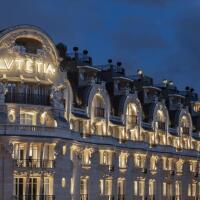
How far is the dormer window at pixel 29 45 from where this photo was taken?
74000 millimetres

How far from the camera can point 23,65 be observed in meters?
73.6

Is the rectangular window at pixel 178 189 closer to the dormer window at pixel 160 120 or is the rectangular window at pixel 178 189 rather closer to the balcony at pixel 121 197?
the dormer window at pixel 160 120

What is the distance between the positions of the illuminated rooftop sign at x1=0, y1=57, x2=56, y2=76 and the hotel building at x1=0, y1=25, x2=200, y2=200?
0.10 metres

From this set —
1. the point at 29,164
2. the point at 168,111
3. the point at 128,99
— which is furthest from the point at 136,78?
the point at 29,164

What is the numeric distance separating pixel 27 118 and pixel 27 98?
7.27 feet

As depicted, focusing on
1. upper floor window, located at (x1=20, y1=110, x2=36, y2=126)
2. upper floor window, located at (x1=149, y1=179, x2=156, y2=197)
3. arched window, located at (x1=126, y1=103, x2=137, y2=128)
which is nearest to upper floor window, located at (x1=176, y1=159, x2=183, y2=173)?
upper floor window, located at (x1=149, y1=179, x2=156, y2=197)

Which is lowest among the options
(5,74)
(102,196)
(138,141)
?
(102,196)

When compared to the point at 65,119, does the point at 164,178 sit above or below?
below

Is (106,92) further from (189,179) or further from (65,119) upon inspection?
(189,179)

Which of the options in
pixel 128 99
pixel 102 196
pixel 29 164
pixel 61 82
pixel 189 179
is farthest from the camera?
pixel 189 179

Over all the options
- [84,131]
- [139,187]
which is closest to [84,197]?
[84,131]

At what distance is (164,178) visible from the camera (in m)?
100

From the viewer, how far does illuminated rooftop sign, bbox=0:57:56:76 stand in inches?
2879

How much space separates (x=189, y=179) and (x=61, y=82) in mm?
39480
